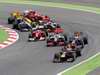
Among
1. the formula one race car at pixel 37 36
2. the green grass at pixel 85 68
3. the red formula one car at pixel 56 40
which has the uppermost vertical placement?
the green grass at pixel 85 68

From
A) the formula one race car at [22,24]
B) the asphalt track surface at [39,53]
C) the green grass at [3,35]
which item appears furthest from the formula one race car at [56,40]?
the formula one race car at [22,24]

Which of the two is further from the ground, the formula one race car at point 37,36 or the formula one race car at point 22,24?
the formula one race car at point 37,36

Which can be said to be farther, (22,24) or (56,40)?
(22,24)

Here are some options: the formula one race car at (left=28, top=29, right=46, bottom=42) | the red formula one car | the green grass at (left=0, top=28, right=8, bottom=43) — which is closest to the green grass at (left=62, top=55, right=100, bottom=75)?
the red formula one car

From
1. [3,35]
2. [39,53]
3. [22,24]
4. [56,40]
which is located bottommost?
[3,35]

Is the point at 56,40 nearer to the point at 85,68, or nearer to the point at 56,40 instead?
the point at 56,40

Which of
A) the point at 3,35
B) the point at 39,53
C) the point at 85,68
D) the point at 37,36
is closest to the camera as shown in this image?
the point at 85,68

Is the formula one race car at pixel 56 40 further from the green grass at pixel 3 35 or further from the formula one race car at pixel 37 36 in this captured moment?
the green grass at pixel 3 35

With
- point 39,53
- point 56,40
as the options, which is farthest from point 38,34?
point 39,53

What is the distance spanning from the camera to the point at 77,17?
131 feet

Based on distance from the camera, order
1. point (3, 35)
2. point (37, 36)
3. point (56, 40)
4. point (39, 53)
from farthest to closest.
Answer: point (3, 35) < point (37, 36) < point (56, 40) < point (39, 53)

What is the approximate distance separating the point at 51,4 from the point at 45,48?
22858 millimetres

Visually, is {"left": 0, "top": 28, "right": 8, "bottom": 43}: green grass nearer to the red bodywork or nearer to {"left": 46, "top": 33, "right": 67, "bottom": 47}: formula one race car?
the red bodywork

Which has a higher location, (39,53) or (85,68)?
(85,68)
